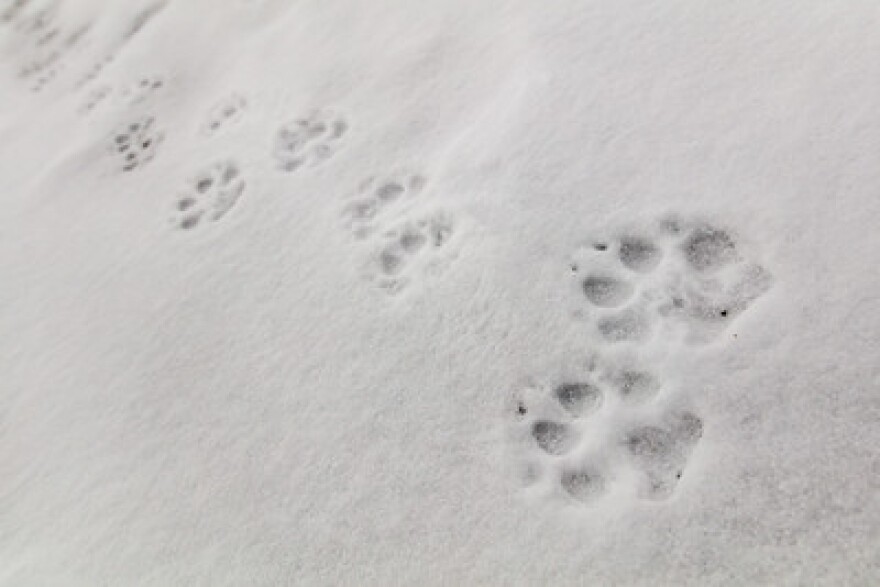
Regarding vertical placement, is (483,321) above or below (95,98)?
below

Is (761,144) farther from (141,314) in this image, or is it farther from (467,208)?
(141,314)

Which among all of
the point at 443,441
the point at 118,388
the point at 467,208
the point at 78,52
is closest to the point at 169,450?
the point at 118,388

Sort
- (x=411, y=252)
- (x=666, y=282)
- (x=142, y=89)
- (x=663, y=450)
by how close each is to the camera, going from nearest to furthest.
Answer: (x=663, y=450)
(x=666, y=282)
(x=411, y=252)
(x=142, y=89)

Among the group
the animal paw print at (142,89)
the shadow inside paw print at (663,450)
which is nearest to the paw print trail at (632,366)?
the shadow inside paw print at (663,450)

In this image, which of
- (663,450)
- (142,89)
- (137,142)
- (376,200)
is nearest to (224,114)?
(137,142)

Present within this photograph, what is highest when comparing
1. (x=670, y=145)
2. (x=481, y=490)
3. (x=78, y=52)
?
(x=78, y=52)

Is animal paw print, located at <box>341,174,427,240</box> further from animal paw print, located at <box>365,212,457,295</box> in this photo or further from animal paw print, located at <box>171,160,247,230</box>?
animal paw print, located at <box>171,160,247,230</box>

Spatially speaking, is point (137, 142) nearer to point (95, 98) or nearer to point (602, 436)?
point (95, 98)
